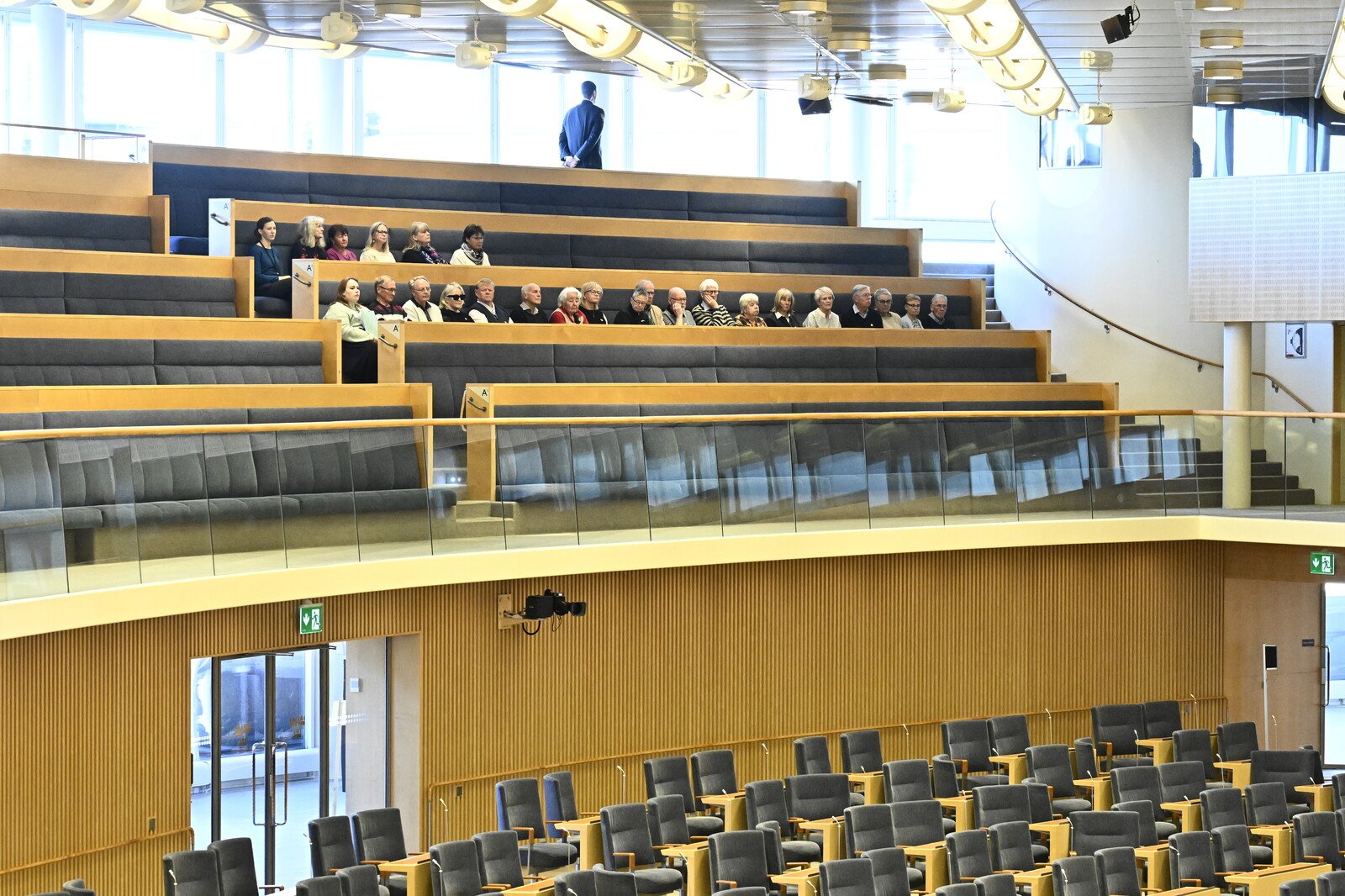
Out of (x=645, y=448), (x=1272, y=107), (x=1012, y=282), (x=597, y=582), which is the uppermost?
(x=1272, y=107)

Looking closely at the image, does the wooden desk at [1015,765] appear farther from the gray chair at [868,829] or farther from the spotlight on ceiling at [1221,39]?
the spotlight on ceiling at [1221,39]

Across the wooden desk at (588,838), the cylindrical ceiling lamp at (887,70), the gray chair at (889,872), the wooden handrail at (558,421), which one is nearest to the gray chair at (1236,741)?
the wooden handrail at (558,421)

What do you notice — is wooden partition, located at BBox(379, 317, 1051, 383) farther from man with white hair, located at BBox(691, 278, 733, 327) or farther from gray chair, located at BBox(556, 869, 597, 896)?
gray chair, located at BBox(556, 869, 597, 896)

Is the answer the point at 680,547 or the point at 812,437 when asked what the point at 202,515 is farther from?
the point at 812,437

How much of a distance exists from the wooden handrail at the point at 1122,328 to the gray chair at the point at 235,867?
849 centimetres

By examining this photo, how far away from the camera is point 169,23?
10.4 m

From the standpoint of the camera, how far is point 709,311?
1113 cm

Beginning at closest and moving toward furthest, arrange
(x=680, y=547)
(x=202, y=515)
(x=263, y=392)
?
(x=202, y=515), (x=263, y=392), (x=680, y=547)

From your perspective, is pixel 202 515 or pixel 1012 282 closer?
pixel 202 515

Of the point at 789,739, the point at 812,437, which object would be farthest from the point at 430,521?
the point at 789,739

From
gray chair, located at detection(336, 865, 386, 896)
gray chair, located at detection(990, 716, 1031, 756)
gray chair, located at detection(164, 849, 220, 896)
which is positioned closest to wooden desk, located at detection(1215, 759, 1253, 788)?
gray chair, located at detection(990, 716, 1031, 756)

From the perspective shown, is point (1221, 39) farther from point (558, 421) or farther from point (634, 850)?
point (634, 850)

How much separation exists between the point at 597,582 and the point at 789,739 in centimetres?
167

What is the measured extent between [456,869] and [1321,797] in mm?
4967
